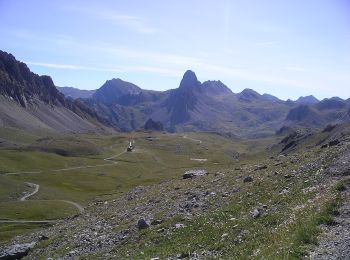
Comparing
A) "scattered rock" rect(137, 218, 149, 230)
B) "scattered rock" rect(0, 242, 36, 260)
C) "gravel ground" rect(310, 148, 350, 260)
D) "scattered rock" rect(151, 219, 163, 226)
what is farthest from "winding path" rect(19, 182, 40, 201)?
"gravel ground" rect(310, 148, 350, 260)

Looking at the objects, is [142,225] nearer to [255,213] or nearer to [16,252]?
[255,213]

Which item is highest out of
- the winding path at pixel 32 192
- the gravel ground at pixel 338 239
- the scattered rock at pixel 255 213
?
the gravel ground at pixel 338 239

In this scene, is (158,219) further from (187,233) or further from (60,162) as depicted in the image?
(60,162)

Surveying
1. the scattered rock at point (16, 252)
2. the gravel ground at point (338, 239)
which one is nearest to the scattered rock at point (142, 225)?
the scattered rock at point (16, 252)

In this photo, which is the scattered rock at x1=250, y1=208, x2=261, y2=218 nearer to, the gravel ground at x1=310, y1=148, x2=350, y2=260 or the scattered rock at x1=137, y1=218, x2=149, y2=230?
the gravel ground at x1=310, y1=148, x2=350, y2=260

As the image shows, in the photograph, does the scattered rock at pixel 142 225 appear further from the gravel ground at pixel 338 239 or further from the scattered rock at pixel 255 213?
the gravel ground at pixel 338 239

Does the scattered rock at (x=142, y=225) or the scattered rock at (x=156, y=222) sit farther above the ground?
the scattered rock at (x=156, y=222)

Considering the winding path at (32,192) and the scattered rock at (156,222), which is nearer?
the scattered rock at (156,222)

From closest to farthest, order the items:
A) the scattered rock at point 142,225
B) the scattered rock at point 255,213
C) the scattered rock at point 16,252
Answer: the scattered rock at point 255,213
the scattered rock at point 142,225
the scattered rock at point 16,252

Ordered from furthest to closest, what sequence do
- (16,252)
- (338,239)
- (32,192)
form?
1. (32,192)
2. (16,252)
3. (338,239)

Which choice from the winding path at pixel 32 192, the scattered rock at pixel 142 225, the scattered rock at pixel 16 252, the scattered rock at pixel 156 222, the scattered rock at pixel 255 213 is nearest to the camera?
the scattered rock at pixel 255 213

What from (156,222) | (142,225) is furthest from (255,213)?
(142,225)

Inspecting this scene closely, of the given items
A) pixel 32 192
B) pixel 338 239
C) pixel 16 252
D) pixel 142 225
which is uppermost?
pixel 338 239

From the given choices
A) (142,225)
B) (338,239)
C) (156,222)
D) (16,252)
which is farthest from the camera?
(16,252)
